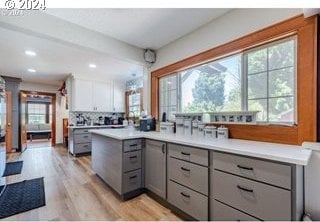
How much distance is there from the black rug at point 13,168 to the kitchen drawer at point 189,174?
3464 millimetres

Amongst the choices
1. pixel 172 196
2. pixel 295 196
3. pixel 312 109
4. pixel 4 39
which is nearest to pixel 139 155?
pixel 172 196

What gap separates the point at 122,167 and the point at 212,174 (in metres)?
1.22

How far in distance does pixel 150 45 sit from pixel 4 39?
2475 millimetres

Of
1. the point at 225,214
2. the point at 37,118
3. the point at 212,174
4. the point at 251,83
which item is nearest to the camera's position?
the point at 225,214

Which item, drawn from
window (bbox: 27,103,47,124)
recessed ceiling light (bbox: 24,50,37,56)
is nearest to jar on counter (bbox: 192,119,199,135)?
recessed ceiling light (bbox: 24,50,37,56)

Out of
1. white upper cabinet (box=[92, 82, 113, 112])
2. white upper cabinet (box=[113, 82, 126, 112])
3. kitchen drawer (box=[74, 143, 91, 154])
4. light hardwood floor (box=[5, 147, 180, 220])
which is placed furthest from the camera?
white upper cabinet (box=[113, 82, 126, 112])

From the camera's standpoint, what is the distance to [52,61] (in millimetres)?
4082

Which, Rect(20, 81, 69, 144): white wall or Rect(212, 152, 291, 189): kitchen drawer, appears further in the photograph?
Rect(20, 81, 69, 144): white wall

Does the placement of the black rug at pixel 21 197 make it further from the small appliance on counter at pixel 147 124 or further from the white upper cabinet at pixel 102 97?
the white upper cabinet at pixel 102 97

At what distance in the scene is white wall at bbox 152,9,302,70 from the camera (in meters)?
1.83

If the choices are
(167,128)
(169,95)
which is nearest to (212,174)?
(167,128)

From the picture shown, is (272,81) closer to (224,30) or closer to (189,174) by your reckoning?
(224,30)

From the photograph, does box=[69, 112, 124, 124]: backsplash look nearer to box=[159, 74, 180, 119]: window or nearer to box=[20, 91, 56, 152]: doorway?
box=[159, 74, 180, 119]: window

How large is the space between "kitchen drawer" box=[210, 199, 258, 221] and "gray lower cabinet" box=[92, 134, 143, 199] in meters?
1.16
